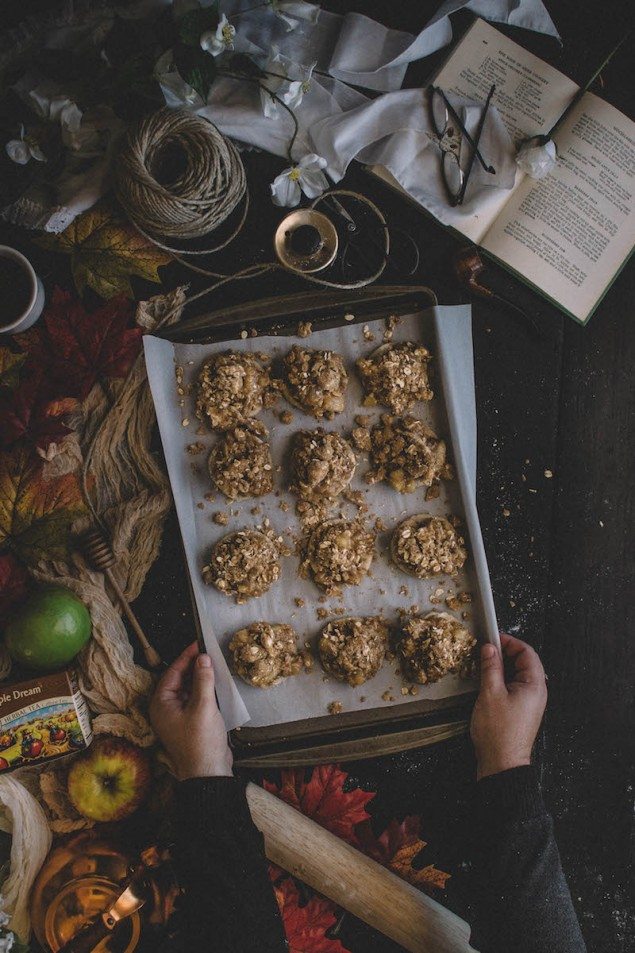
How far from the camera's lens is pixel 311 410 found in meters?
1.66

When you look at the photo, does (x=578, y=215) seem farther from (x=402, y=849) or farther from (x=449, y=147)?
(x=402, y=849)

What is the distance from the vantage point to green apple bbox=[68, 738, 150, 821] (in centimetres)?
160

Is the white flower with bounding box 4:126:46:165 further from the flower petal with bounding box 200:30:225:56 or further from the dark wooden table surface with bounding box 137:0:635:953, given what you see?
the dark wooden table surface with bounding box 137:0:635:953

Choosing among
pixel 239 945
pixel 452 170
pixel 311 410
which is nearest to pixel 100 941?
pixel 239 945

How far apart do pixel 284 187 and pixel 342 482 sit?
706mm

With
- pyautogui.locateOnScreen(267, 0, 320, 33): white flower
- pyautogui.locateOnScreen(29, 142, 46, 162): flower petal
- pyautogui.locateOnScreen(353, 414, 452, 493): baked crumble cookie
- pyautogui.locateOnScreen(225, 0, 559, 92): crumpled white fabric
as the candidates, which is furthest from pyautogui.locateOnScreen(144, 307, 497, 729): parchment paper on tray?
pyautogui.locateOnScreen(267, 0, 320, 33): white flower

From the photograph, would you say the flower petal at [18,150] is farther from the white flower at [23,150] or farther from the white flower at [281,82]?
the white flower at [281,82]

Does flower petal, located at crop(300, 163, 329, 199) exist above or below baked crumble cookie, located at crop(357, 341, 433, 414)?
above

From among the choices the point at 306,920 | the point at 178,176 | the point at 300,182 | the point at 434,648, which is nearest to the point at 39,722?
the point at 306,920

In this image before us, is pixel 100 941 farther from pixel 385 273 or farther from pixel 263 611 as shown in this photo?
pixel 385 273

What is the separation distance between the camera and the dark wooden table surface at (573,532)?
1.75 meters

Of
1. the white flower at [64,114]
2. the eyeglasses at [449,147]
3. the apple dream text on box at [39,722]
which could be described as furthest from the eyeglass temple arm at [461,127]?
the apple dream text on box at [39,722]

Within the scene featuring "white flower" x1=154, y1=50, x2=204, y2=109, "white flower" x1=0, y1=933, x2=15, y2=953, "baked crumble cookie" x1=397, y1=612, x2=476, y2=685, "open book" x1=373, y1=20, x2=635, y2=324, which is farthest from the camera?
"open book" x1=373, y1=20, x2=635, y2=324

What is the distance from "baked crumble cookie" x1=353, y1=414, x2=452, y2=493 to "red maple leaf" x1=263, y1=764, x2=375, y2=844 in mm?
698
